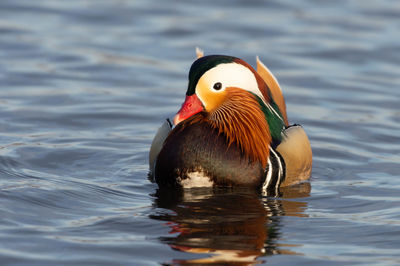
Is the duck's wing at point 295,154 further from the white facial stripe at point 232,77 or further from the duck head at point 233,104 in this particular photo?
the white facial stripe at point 232,77

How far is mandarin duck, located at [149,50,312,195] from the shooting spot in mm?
6574

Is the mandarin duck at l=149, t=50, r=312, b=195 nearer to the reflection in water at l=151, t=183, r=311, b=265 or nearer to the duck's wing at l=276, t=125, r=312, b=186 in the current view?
the duck's wing at l=276, t=125, r=312, b=186

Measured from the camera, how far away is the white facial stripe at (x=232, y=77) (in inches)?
260

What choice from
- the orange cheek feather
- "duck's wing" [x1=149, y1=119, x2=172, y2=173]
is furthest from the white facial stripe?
"duck's wing" [x1=149, y1=119, x2=172, y2=173]

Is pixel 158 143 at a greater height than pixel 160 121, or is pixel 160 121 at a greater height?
pixel 160 121

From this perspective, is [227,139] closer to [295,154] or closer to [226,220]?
[295,154]

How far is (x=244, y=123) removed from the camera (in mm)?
6922

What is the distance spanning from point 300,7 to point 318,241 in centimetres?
877

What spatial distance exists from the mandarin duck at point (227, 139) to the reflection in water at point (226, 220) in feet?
0.37

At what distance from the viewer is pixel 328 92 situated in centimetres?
1023

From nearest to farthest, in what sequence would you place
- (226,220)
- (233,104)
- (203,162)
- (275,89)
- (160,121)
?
(226,220) < (203,162) < (233,104) < (275,89) < (160,121)

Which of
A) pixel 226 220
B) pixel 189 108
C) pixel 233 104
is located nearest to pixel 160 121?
pixel 233 104

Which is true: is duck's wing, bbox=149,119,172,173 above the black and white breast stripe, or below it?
above

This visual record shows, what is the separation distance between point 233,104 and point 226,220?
4.01 feet
